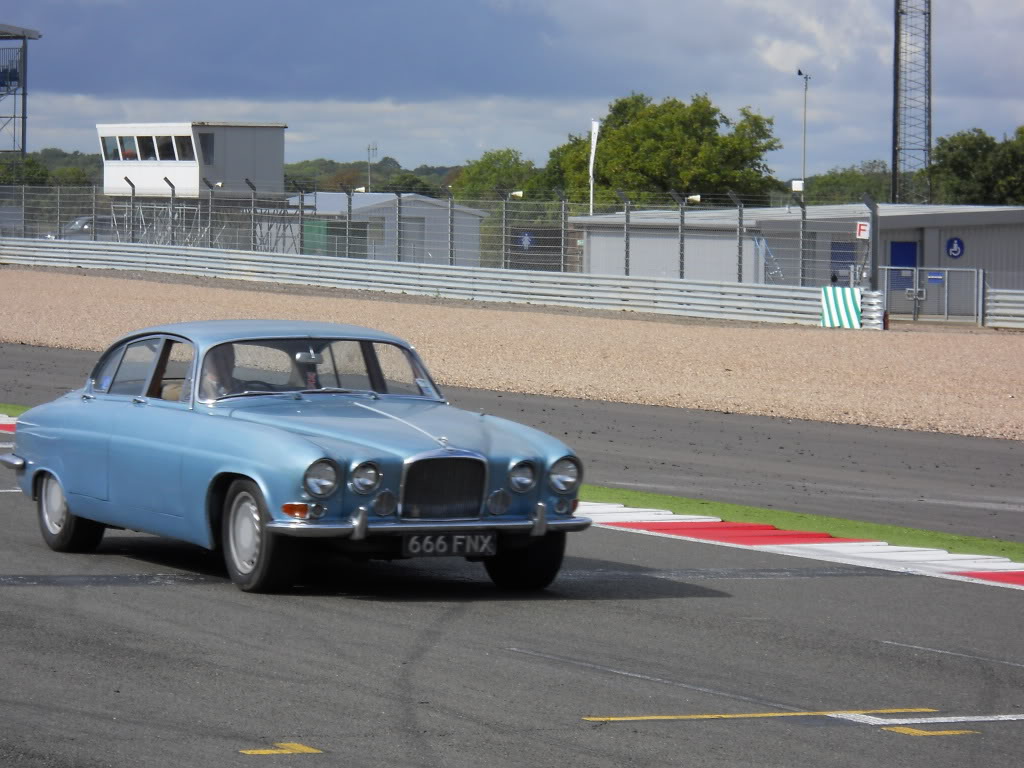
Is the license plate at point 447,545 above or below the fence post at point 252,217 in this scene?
below

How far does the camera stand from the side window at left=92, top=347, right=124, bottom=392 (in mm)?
8805

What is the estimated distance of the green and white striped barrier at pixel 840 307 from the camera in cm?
3155

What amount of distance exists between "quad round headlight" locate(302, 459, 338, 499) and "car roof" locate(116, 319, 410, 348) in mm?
1427

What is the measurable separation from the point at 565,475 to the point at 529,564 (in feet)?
1.76

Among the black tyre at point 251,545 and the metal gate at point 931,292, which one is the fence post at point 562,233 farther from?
the black tyre at point 251,545

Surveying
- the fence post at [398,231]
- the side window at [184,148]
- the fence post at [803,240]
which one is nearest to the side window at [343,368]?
the fence post at [803,240]

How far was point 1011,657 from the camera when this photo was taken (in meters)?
6.72

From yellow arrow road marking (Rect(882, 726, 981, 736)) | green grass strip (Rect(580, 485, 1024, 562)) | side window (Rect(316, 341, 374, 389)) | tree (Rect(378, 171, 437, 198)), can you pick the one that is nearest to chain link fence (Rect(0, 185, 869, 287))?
tree (Rect(378, 171, 437, 198))

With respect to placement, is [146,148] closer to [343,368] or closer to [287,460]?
[343,368]

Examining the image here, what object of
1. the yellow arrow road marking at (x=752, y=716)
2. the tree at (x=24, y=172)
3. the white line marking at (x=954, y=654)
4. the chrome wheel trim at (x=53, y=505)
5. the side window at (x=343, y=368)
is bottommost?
the white line marking at (x=954, y=654)

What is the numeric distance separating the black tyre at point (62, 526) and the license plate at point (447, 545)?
2434 millimetres

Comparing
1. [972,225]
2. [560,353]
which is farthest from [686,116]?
[560,353]

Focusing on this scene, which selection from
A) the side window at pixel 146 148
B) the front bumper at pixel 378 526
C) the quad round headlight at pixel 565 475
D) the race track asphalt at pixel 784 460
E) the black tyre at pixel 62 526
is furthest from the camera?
the side window at pixel 146 148

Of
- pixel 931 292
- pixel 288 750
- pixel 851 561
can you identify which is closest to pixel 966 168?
pixel 931 292
